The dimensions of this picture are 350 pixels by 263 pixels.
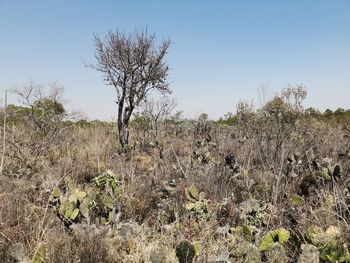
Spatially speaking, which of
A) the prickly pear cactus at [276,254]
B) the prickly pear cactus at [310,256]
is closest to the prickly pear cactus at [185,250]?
the prickly pear cactus at [276,254]

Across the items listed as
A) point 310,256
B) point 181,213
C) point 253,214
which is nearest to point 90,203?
Result: point 181,213

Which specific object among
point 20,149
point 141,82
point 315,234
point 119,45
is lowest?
point 315,234

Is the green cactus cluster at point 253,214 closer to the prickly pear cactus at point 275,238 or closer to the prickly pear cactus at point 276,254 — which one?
the prickly pear cactus at point 275,238

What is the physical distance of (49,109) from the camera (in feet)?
26.7

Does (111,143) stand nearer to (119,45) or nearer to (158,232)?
(119,45)

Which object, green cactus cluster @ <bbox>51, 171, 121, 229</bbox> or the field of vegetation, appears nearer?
the field of vegetation

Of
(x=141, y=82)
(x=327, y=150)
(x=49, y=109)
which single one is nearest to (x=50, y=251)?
(x=327, y=150)

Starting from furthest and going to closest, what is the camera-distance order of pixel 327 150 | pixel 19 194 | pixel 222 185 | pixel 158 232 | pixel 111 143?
pixel 111 143 → pixel 327 150 → pixel 222 185 → pixel 19 194 → pixel 158 232

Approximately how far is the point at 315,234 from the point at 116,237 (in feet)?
5.12

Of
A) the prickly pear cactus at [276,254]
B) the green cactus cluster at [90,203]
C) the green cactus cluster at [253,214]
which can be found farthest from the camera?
the green cactus cluster at [253,214]

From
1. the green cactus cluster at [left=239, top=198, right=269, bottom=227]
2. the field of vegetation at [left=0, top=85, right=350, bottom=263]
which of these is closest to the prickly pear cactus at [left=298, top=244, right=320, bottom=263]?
the field of vegetation at [left=0, top=85, right=350, bottom=263]

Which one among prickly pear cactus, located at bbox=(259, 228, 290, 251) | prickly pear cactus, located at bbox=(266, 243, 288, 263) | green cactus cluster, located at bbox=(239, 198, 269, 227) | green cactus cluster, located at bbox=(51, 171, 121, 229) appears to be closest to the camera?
prickly pear cactus, located at bbox=(266, 243, 288, 263)

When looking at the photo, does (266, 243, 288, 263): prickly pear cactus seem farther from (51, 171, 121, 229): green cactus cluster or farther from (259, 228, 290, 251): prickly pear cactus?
(51, 171, 121, 229): green cactus cluster

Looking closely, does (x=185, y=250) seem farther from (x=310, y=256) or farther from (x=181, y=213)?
(x=181, y=213)
